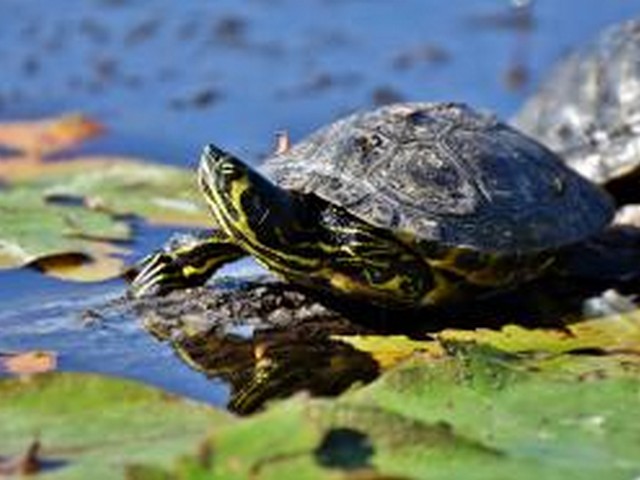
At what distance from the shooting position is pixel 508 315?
3348 millimetres

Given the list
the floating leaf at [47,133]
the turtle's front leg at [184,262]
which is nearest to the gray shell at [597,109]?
the floating leaf at [47,133]

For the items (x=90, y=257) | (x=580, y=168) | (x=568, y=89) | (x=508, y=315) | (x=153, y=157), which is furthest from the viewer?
(x=153, y=157)

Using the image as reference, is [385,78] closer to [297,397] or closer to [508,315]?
[508,315]

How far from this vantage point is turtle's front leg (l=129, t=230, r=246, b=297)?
129 inches

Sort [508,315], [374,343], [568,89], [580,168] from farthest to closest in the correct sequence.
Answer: [568,89], [580,168], [508,315], [374,343]

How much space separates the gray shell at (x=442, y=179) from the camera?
3154 millimetres

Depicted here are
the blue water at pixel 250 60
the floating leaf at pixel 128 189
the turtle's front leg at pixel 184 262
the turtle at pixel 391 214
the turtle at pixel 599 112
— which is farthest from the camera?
the blue water at pixel 250 60

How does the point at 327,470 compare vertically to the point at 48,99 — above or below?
below

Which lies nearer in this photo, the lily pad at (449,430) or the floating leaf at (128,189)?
the lily pad at (449,430)

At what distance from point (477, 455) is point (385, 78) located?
4151mm

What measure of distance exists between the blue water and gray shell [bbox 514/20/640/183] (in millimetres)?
789

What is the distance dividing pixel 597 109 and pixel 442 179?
1.74 m

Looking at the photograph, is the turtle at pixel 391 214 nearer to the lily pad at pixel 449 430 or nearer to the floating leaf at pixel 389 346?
the floating leaf at pixel 389 346

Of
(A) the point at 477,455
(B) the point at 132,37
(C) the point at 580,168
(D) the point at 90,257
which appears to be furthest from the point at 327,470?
(B) the point at 132,37
